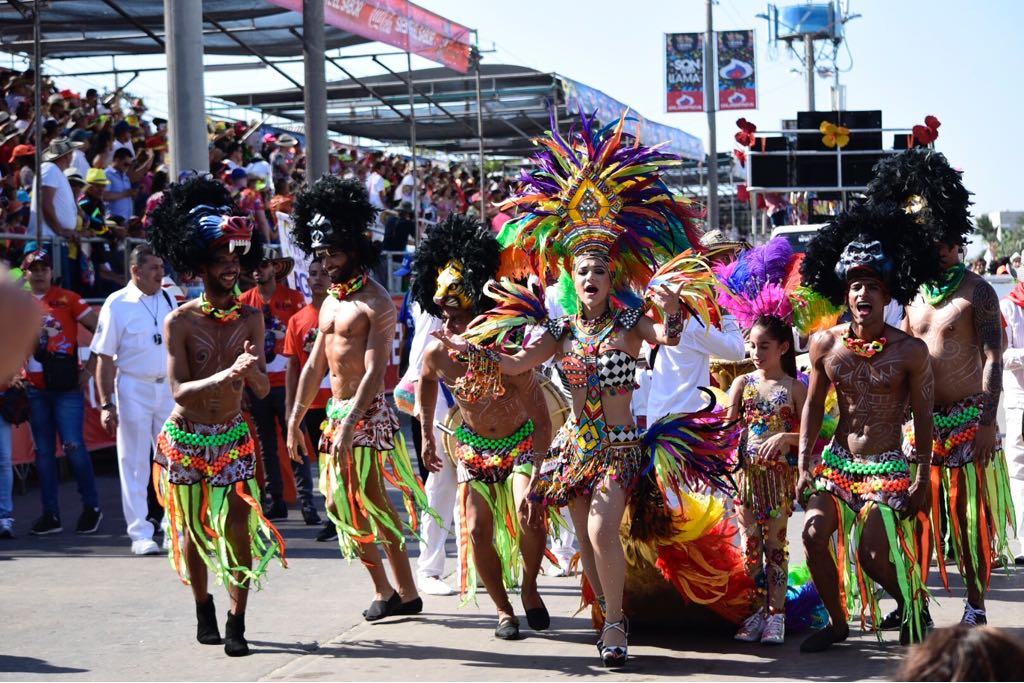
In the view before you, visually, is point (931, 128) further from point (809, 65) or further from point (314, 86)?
point (809, 65)

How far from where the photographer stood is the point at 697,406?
791cm

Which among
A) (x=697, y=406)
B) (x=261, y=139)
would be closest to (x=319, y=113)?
(x=261, y=139)

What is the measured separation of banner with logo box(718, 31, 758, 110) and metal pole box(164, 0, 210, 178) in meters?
25.5

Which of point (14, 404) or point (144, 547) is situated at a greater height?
point (14, 404)

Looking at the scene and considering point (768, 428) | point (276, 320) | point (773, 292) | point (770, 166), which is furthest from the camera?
point (770, 166)

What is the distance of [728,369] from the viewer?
8.39 meters

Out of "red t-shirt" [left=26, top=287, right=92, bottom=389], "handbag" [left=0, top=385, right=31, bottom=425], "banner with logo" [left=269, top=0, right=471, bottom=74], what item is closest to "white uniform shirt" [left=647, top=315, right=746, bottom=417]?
"red t-shirt" [left=26, top=287, right=92, bottom=389]

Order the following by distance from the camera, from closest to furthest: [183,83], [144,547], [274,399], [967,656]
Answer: [967,656], [144,547], [274,399], [183,83]

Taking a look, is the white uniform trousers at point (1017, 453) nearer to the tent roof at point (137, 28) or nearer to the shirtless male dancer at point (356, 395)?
the shirtless male dancer at point (356, 395)

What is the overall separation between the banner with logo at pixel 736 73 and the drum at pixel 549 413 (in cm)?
2883

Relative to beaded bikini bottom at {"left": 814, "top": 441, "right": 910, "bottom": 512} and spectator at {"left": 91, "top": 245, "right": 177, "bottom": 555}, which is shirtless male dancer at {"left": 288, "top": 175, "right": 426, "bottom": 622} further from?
spectator at {"left": 91, "top": 245, "right": 177, "bottom": 555}

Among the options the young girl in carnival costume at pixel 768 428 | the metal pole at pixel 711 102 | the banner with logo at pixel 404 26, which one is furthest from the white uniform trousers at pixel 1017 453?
the metal pole at pixel 711 102

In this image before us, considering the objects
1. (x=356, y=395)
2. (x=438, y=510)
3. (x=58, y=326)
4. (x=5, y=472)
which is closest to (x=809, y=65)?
(x=58, y=326)

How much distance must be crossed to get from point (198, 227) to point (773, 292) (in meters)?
2.88
